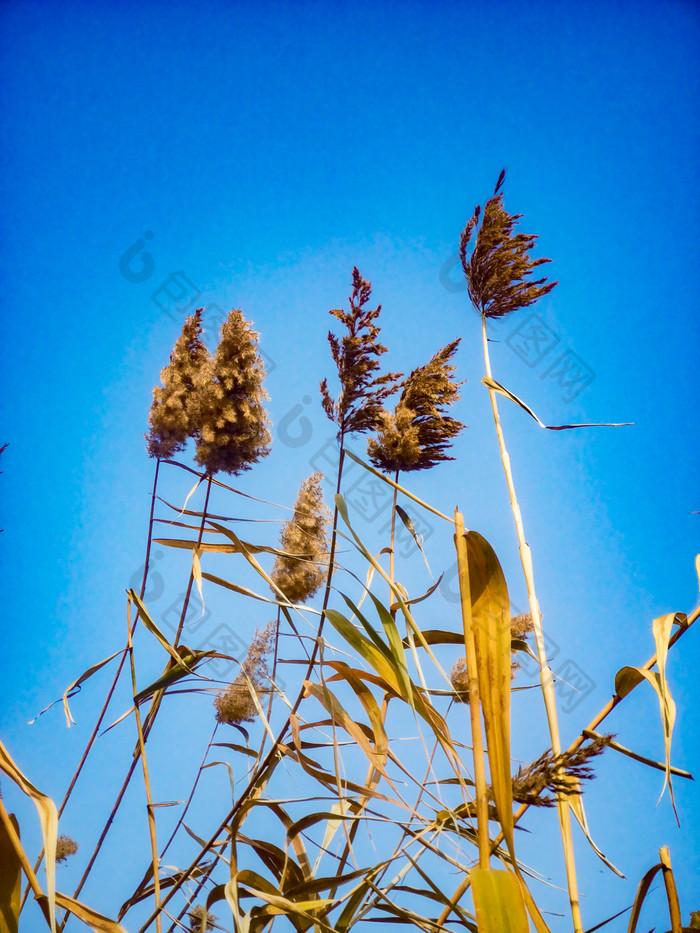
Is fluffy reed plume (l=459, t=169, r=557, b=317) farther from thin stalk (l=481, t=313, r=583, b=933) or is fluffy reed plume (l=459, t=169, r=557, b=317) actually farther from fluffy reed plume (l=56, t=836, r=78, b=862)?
fluffy reed plume (l=56, t=836, r=78, b=862)

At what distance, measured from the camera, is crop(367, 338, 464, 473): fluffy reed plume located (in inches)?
49.5

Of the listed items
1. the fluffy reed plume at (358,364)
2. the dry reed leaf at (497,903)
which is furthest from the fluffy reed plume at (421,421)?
the dry reed leaf at (497,903)

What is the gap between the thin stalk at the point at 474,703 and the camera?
2.10ft

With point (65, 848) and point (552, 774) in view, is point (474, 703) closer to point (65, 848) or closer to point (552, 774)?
point (552, 774)

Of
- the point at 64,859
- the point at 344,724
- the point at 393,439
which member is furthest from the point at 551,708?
the point at 64,859

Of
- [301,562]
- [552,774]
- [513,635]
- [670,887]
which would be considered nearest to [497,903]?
[552,774]

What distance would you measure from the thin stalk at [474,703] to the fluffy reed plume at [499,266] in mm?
818

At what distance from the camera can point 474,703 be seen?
2.30ft

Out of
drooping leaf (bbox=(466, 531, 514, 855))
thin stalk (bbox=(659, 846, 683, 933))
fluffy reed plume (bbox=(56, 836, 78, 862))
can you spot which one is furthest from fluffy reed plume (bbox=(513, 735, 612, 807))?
fluffy reed plume (bbox=(56, 836, 78, 862))

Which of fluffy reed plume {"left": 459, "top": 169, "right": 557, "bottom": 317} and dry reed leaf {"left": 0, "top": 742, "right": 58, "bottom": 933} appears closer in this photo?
dry reed leaf {"left": 0, "top": 742, "right": 58, "bottom": 933}

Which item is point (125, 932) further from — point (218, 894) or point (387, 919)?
point (387, 919)

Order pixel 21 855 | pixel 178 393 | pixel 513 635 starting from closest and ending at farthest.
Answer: pixel 21 855 < pixel 513 635 < pixel 178 393

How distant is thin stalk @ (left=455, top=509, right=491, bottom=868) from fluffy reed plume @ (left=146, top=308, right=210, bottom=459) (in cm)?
97

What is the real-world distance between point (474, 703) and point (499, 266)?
106 cm
